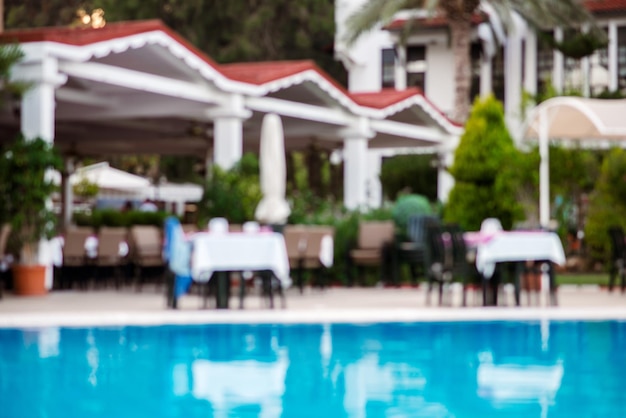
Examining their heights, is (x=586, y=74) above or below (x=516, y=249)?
above

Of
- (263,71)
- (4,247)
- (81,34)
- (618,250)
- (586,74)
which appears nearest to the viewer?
(4,247)

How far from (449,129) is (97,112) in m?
10.3

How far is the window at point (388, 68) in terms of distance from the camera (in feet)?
130

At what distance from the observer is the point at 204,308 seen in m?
15.2

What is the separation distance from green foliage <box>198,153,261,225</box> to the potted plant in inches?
131

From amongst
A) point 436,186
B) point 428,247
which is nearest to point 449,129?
point 436,186

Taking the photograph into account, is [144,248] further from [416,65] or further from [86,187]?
[416,65]

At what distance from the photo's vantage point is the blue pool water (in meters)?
7.15

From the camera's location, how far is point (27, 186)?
54.4 ft

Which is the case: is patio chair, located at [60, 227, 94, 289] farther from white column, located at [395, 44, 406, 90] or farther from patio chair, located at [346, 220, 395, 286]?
white column, located at [395, 44, 406, 90]

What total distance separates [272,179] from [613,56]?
2067 cm

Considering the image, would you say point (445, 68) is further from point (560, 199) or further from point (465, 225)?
point (465, 225)

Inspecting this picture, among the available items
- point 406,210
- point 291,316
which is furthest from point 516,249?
point 406,210

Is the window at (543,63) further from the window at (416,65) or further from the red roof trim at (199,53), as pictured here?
the red roof trim at (199,53)
